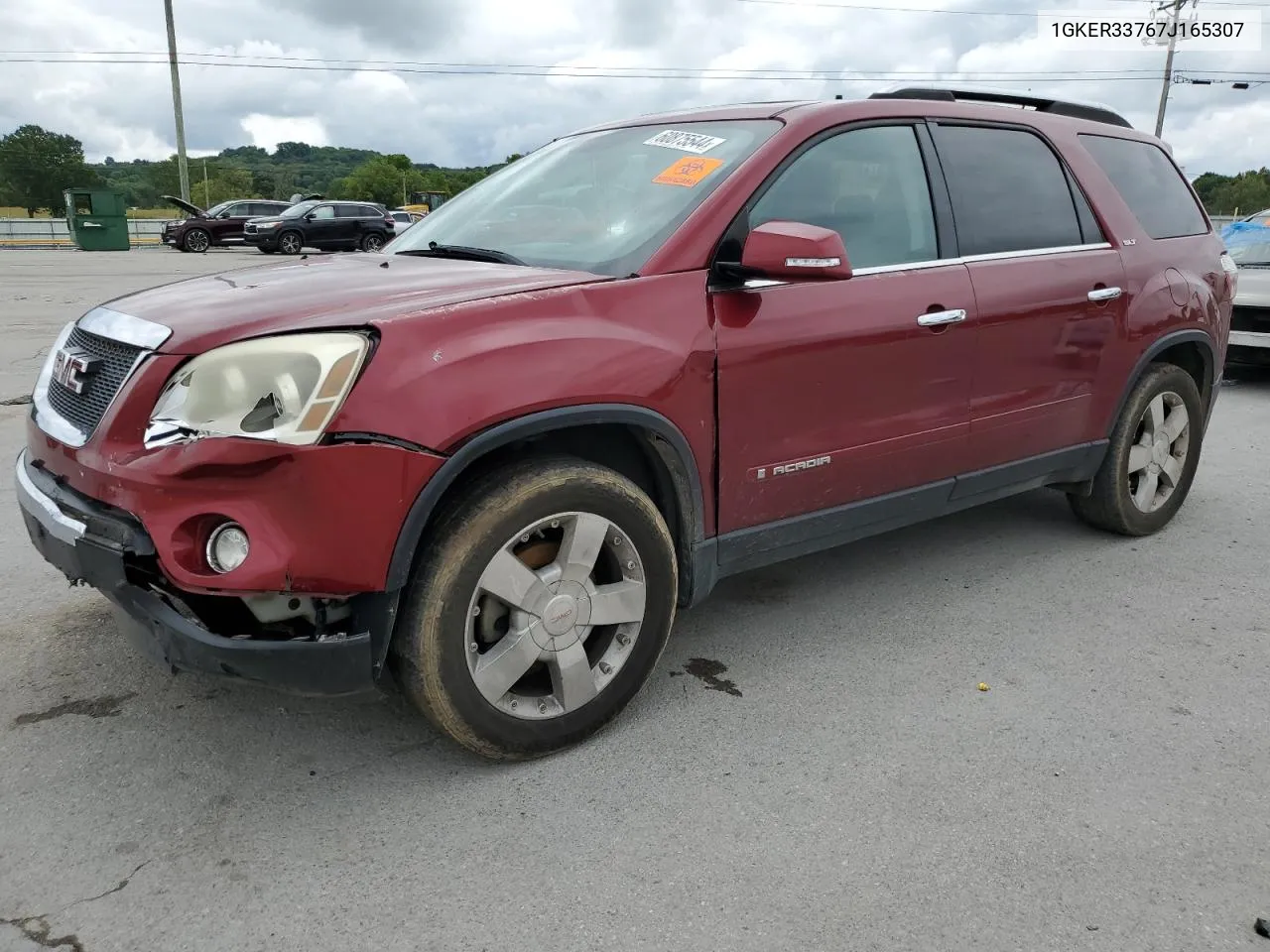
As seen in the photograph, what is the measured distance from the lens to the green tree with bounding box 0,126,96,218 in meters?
73.4

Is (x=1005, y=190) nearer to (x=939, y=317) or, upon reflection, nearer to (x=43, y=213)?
(x=939, y=317)

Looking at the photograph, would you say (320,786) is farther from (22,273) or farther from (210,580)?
(22,273)

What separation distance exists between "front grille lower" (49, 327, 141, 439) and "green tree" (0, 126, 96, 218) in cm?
8365

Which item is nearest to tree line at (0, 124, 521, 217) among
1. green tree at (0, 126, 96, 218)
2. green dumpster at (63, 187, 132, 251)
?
green tree at (0, 126, 96, 218)

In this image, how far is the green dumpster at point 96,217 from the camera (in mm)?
31594

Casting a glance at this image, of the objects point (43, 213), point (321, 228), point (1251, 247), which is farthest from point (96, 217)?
point (43, 213)

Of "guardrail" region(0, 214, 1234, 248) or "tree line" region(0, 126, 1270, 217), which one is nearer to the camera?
"guardrail" region(0, 214, 1234, 248)

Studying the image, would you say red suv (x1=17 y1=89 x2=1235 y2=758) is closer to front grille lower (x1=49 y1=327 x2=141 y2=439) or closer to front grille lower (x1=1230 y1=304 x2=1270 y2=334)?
front grille lower (x1=49 y1=327 x2=141 y2=439)

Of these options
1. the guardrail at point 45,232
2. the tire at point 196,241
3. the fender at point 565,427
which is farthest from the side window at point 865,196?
the guardrail at point 45,232

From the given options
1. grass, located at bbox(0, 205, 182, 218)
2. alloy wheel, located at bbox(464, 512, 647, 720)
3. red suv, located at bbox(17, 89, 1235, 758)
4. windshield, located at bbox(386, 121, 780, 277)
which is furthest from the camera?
grass, located at bbox(0, 205, 182, 218)

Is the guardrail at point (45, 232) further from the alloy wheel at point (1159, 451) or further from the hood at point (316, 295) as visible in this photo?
the alloy wheel at point (1159, 451)

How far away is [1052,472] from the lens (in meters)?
4.15

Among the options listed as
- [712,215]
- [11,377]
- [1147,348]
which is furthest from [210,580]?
[11,377]

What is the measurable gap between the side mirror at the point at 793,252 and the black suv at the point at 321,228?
91.6ft
